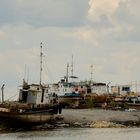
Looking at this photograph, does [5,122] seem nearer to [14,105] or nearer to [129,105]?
[14,105]

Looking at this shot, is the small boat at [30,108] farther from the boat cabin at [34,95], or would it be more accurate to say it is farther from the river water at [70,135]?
the river water at [70,135]

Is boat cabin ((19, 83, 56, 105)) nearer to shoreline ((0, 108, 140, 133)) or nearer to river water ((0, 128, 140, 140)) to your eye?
shoreline ((0, 108, 140, 133))

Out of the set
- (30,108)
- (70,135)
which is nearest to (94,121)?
(30,108)

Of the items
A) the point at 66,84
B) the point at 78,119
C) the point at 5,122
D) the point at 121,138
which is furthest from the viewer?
the point at 66,84

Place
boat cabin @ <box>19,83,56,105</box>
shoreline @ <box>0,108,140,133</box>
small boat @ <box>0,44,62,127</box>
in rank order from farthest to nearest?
boat cabin @ <box>19,83,56,105</box> → shoreline @ <box>0,108,140,133</box> → small boat @ <box>0,44,62,127</box>

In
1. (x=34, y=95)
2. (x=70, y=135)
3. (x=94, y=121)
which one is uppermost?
(x=34, y=95)

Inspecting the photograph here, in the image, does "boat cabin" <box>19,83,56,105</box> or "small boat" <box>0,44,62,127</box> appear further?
"boat cabin" <box>19,83,56,105</box>

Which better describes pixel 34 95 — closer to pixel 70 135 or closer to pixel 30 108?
pixel 30 108

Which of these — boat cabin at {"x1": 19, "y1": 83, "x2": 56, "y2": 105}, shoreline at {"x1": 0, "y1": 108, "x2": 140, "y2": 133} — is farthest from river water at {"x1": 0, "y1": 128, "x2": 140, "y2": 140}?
boat cabin at {"x1": 19, "y1": 83, "x2": 56, "y2": 105}

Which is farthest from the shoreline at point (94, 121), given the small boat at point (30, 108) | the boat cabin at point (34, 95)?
the boat cabin at point (34, 95)

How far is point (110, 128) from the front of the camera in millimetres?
74375

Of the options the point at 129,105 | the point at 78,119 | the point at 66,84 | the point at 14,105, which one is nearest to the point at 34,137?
the point at 14,105

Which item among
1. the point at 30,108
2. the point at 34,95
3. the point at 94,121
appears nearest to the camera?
the point at 30,108

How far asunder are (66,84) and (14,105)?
201 feet
